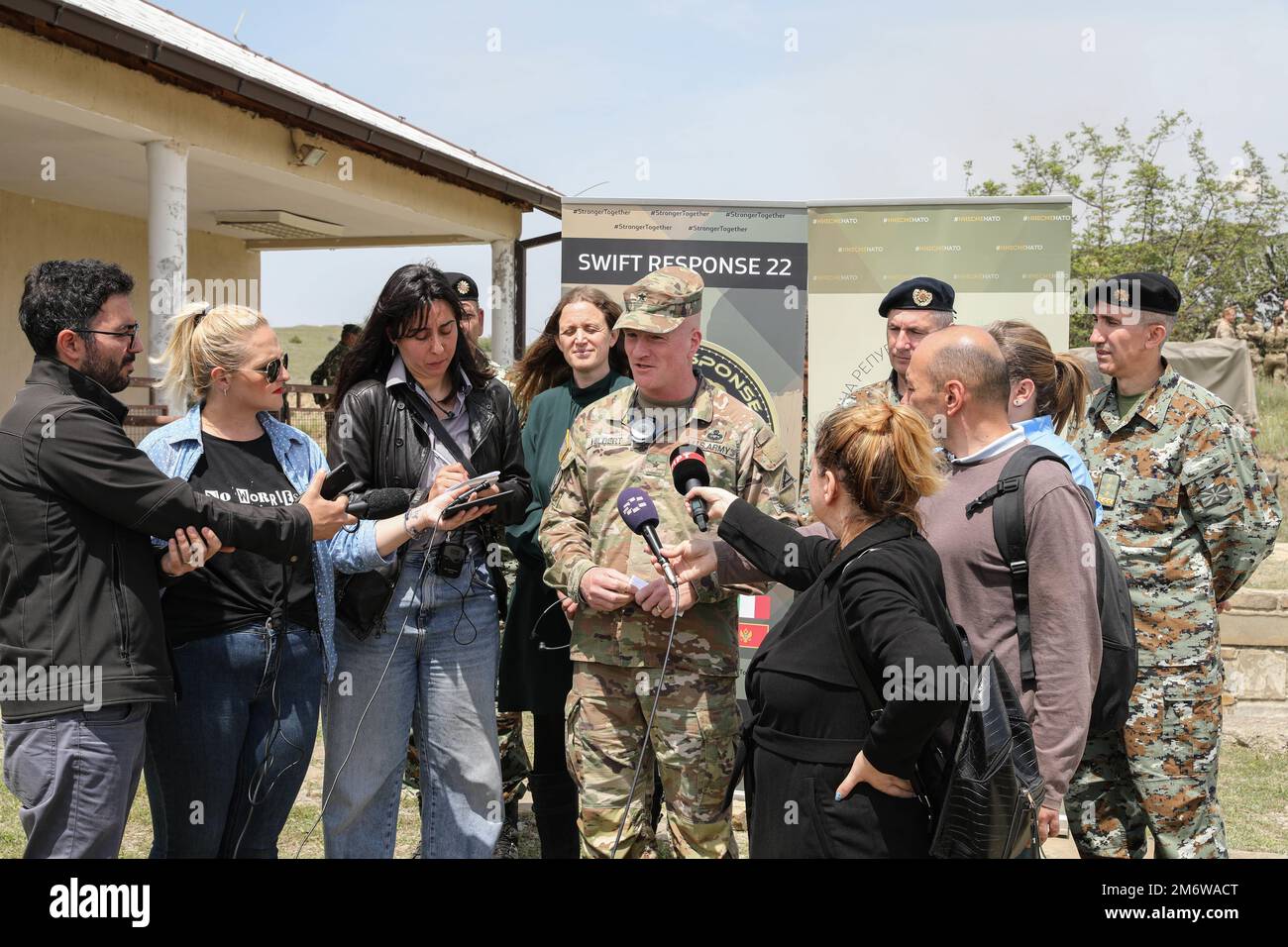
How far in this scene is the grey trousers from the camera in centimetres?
268

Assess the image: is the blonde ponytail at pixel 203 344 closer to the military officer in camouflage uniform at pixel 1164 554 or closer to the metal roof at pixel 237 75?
the military officer in camouflage uniform at pixel 1164 554

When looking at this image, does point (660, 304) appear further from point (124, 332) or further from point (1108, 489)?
point (1108, 489)

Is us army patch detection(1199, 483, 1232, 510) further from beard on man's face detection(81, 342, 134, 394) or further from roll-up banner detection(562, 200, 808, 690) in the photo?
beard on man's face detection(81, 342, 134, 394)

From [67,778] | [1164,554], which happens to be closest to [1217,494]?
[1164,554]

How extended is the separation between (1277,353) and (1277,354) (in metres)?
0.02

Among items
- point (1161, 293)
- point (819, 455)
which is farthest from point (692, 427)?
point (1161, 293)

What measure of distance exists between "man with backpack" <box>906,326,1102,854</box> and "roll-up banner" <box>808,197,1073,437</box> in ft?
8.15

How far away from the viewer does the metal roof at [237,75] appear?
24.7ft

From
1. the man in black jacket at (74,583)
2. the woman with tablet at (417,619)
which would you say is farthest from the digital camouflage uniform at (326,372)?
the man in black jacket at (74,583)

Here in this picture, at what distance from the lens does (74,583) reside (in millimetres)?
2740

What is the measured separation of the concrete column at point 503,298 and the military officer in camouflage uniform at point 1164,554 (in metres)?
10.2

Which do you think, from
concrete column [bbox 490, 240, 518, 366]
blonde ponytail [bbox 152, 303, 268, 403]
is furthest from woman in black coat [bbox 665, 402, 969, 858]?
concrete column [bbox 490, 240, 518, 366]

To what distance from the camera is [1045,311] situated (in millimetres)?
5352

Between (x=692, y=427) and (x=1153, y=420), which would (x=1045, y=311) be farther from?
(x=692, y=427)
